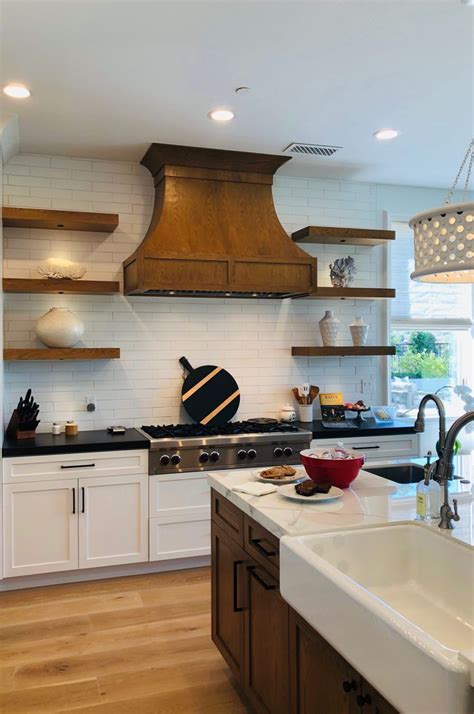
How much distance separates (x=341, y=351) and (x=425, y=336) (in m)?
1.09

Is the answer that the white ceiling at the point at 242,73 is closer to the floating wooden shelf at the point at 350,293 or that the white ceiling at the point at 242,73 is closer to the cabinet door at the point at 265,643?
the floating wooden shelf at the point at 350,293

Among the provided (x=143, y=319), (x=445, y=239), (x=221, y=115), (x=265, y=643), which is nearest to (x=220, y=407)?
(x=143, y=319)

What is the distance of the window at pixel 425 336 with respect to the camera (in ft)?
18.2

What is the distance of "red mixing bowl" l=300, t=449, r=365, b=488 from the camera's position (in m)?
2.54

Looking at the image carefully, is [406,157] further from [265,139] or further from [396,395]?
[396,395]

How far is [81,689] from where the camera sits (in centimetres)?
288

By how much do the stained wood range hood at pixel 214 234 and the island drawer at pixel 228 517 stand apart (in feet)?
6.03

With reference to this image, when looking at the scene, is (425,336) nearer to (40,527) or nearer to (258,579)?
(40,527)

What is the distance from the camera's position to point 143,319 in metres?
4.76

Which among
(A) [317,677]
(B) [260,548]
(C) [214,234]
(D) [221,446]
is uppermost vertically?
(C) [214,234]

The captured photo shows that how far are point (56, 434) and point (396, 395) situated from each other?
9.54 ft

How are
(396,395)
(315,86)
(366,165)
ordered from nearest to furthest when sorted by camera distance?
(315,86) → (366,165) → (396,395)

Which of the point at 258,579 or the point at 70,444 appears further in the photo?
the point at 70,444

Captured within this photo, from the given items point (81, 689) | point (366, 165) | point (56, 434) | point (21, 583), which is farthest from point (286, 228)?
point (81, 689)
